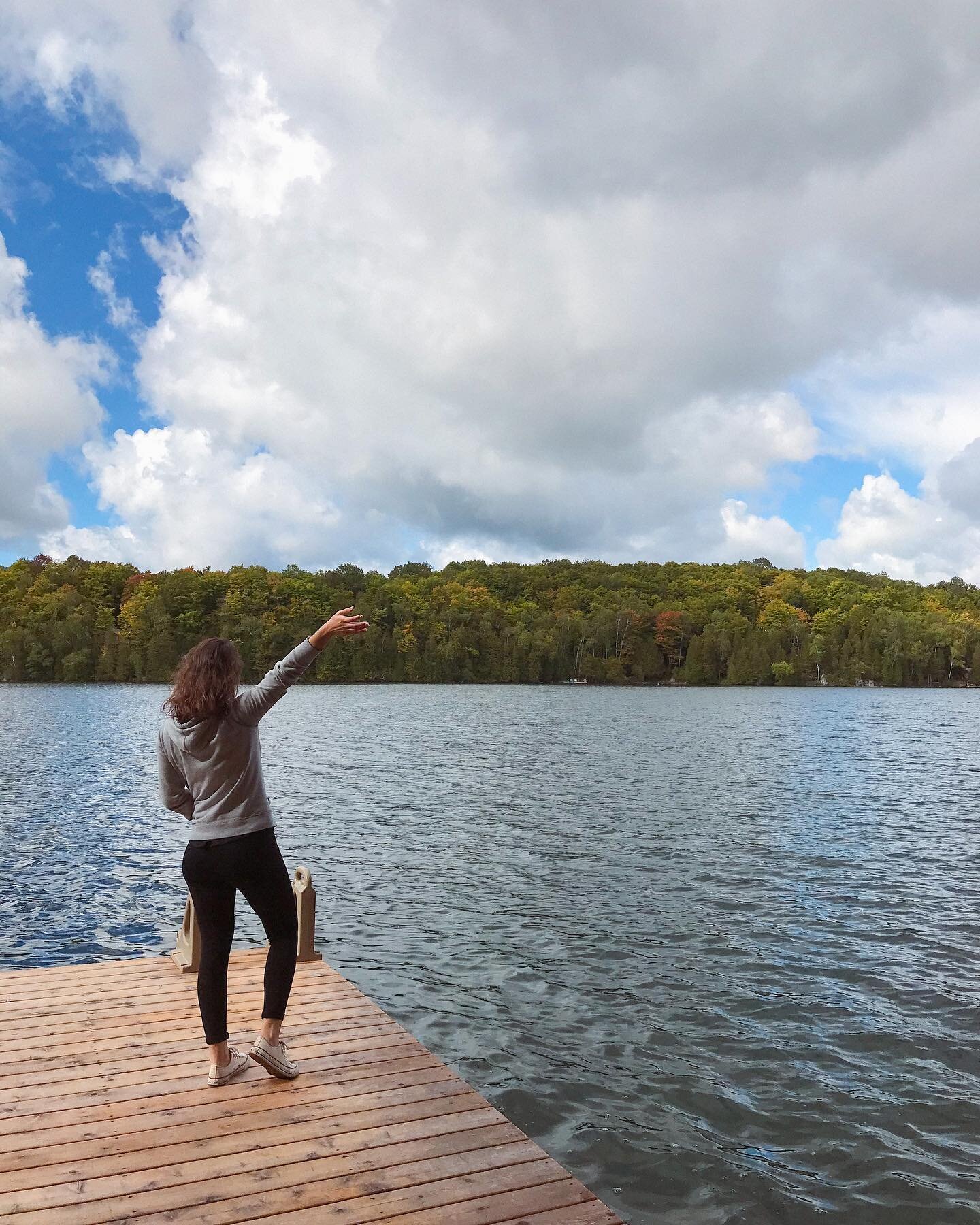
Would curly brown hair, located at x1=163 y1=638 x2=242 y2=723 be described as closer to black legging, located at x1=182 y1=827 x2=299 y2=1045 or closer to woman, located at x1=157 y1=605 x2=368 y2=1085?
woman, located at x1=157 y1=605 x2=368 y2=1085

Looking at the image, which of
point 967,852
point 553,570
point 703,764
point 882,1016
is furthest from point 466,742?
point 553,570

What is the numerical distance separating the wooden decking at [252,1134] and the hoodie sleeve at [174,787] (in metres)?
1.57

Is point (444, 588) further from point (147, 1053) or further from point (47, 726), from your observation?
point (147, 1053)

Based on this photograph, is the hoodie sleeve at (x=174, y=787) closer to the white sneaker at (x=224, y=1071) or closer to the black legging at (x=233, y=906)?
the black legging at (x=233, y=906)

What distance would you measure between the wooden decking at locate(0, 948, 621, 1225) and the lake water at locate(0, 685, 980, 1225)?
1.88 metres

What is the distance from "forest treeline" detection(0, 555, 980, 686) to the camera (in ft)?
388

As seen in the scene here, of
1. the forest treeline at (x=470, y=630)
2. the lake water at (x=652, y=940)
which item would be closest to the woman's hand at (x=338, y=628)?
the lake water at (x=652, y=940)

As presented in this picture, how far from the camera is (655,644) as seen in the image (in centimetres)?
14425

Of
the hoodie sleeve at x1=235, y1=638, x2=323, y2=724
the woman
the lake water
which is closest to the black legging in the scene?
the woman

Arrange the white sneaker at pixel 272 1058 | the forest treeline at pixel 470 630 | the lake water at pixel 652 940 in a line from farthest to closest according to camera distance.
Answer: the forest treeline at pixel 470 630 → the lake water at pixel 652 940 → the white sneaker at pixel 272 1058

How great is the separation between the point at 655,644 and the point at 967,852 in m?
129

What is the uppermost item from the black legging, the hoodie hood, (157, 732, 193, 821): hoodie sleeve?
the hoodie hood

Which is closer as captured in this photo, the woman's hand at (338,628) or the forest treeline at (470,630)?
the woman's hand at (338,628)

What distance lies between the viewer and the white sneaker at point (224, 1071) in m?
4.95
